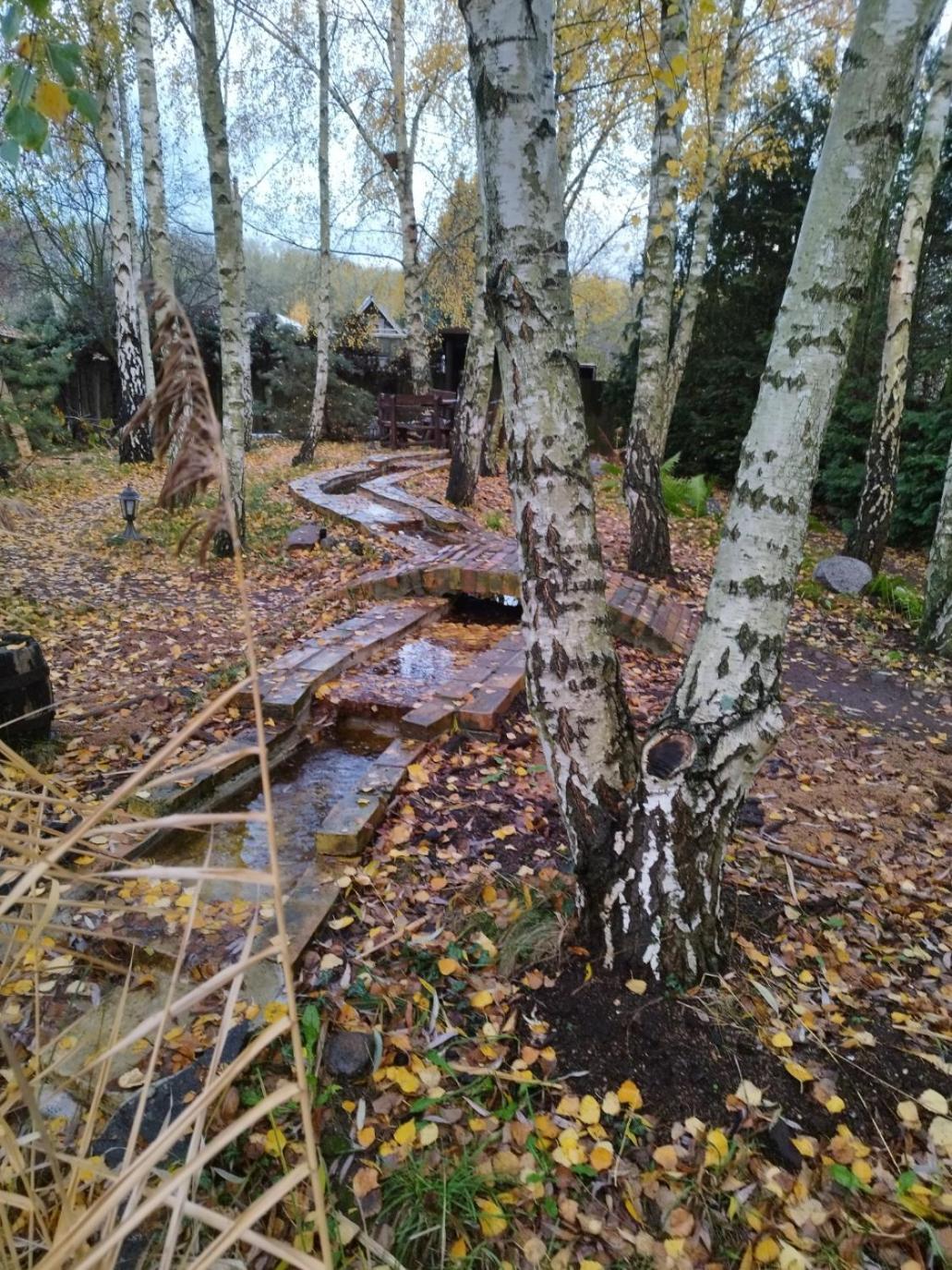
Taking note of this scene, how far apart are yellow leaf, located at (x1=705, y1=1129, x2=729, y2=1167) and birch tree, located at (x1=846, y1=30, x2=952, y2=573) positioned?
7196 millimetres

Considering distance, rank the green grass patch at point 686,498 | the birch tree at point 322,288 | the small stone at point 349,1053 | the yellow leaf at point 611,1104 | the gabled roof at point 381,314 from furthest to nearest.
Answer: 1. the gabled roof at point 381,314
2. the birch tree at point 322,288
3. the green grass patch at point 686,498
4. the small stone at point 349,1053
5. the yellow leaf at point 611,1104

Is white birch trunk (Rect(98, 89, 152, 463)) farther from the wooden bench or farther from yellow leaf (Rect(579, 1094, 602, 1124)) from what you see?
yellow leaf (Rect(579, 1094, 602, 1124))

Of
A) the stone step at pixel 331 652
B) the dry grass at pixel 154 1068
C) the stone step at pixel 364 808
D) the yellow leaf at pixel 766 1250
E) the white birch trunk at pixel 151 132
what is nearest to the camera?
the dry grass at pixel 154 1068

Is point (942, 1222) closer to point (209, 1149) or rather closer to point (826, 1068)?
point (826, 1068)

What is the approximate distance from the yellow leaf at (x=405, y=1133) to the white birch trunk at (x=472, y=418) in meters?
8.05

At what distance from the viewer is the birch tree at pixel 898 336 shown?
6.48 meters

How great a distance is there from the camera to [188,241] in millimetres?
23312

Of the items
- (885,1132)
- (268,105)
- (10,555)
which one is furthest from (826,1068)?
(268,105)

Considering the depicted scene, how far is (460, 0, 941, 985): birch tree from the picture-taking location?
6.07 feet

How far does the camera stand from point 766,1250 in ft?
5.34

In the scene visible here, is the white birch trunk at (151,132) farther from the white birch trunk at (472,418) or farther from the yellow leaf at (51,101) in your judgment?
the yellow leaf at (51,101)

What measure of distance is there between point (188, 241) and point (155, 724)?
24.8m

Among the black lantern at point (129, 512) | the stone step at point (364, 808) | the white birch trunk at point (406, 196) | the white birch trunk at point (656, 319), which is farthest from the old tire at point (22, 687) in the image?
the white birch trunk at point (406, 196)

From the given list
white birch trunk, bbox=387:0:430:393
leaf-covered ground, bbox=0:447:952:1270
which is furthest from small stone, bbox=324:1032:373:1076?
white birch trunk, bbox=387:0:430:393
